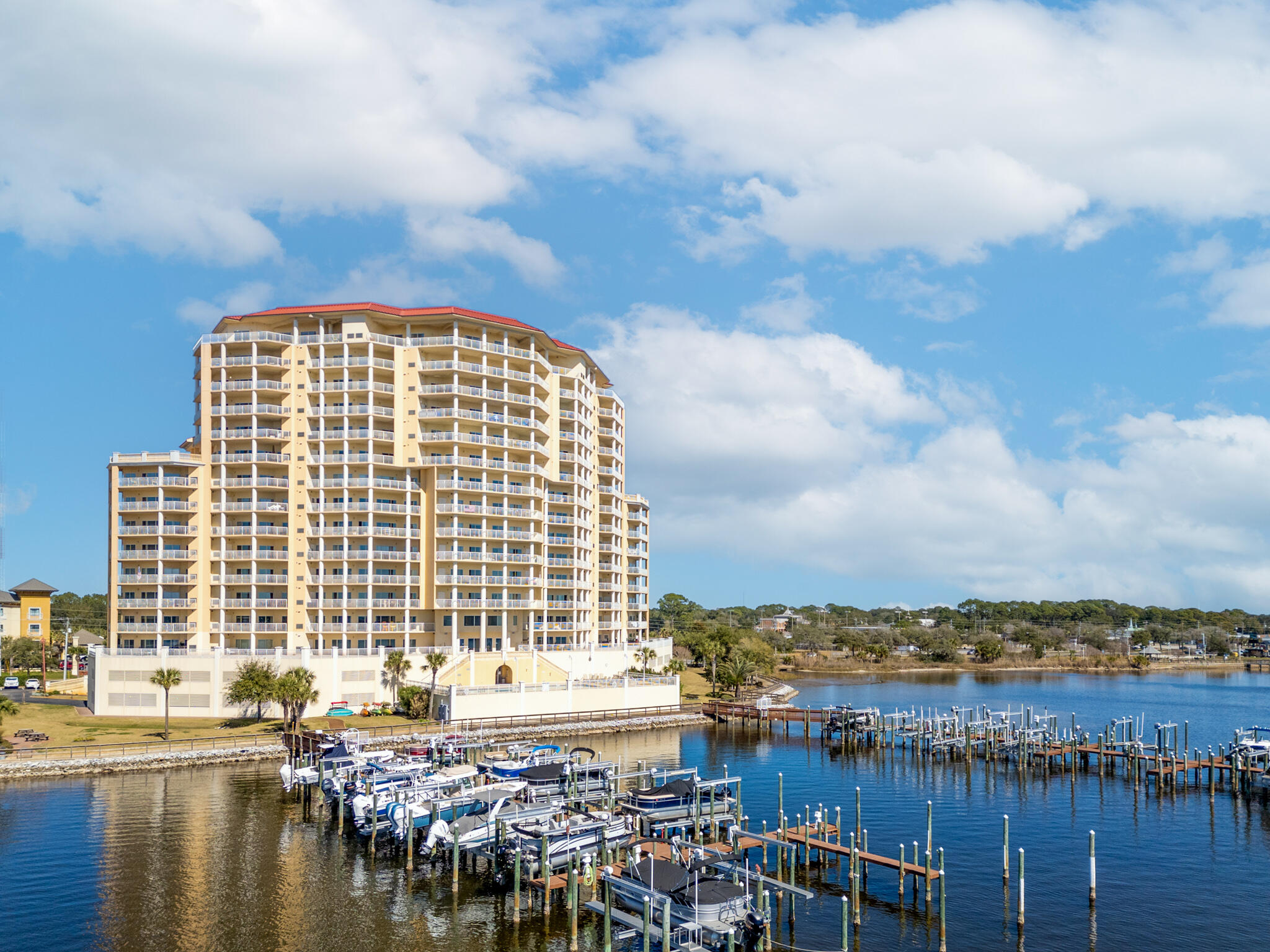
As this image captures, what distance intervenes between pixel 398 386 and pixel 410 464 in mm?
8824

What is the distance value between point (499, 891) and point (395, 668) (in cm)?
4947

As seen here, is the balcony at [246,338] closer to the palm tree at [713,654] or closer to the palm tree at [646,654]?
the palm tree at [646,654]

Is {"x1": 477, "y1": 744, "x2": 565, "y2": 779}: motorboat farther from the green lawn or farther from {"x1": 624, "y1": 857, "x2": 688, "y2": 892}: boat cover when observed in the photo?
{"x1": 624, "y1": 857, "x2": 688, "y2": 892}: boat cover

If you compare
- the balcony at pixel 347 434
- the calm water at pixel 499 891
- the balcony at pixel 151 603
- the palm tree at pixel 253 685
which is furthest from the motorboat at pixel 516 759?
the balcony at pixel 151 603

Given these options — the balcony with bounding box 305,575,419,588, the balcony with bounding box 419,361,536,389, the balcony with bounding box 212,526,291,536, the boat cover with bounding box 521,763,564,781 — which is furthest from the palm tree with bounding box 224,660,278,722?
the boat cover with bounding box 521,763,564,781

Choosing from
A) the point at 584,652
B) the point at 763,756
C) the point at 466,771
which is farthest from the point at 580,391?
the point at 466,771

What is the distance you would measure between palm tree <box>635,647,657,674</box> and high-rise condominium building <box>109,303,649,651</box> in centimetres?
1879

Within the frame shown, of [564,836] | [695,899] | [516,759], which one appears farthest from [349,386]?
[695,899]

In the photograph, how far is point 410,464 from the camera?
98438 millimetres

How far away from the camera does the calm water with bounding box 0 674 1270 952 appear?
121 feet

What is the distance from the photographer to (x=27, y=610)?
14600 cm

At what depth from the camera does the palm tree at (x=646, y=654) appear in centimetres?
11881

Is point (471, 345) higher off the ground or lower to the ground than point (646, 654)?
higher

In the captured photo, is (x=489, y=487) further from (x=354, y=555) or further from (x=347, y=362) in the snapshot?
(x=347, y=362)
